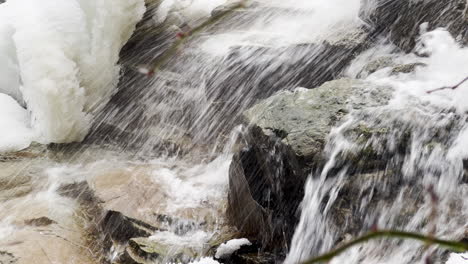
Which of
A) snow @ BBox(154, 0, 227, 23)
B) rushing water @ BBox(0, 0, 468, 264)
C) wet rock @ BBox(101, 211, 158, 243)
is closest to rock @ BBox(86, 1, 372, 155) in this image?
rushing water @ BBox(0, 0, 468, 264)

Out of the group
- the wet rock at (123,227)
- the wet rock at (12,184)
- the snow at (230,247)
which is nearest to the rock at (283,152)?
the snow at (230,247)

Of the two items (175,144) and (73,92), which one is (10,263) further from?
(73,92)

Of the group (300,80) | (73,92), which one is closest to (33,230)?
(73,92)

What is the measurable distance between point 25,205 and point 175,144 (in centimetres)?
157

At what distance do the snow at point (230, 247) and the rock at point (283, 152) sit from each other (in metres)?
0.09

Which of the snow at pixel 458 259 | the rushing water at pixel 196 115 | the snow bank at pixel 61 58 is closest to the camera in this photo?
the snow at pixel 458 259

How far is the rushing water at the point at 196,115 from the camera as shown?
11.0ft

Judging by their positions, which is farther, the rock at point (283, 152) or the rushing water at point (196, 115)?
the rock at point (283, 152)

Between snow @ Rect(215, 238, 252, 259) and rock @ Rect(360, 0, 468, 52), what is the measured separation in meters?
2.43

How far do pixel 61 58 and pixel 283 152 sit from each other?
353 centimetres

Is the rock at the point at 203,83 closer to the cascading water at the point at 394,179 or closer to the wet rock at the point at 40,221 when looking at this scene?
the wet rock at the point at 40,221

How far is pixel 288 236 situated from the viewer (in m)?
3.65

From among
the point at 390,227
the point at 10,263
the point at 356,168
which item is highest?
the point at 356,168

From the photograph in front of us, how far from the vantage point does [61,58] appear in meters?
6.14
